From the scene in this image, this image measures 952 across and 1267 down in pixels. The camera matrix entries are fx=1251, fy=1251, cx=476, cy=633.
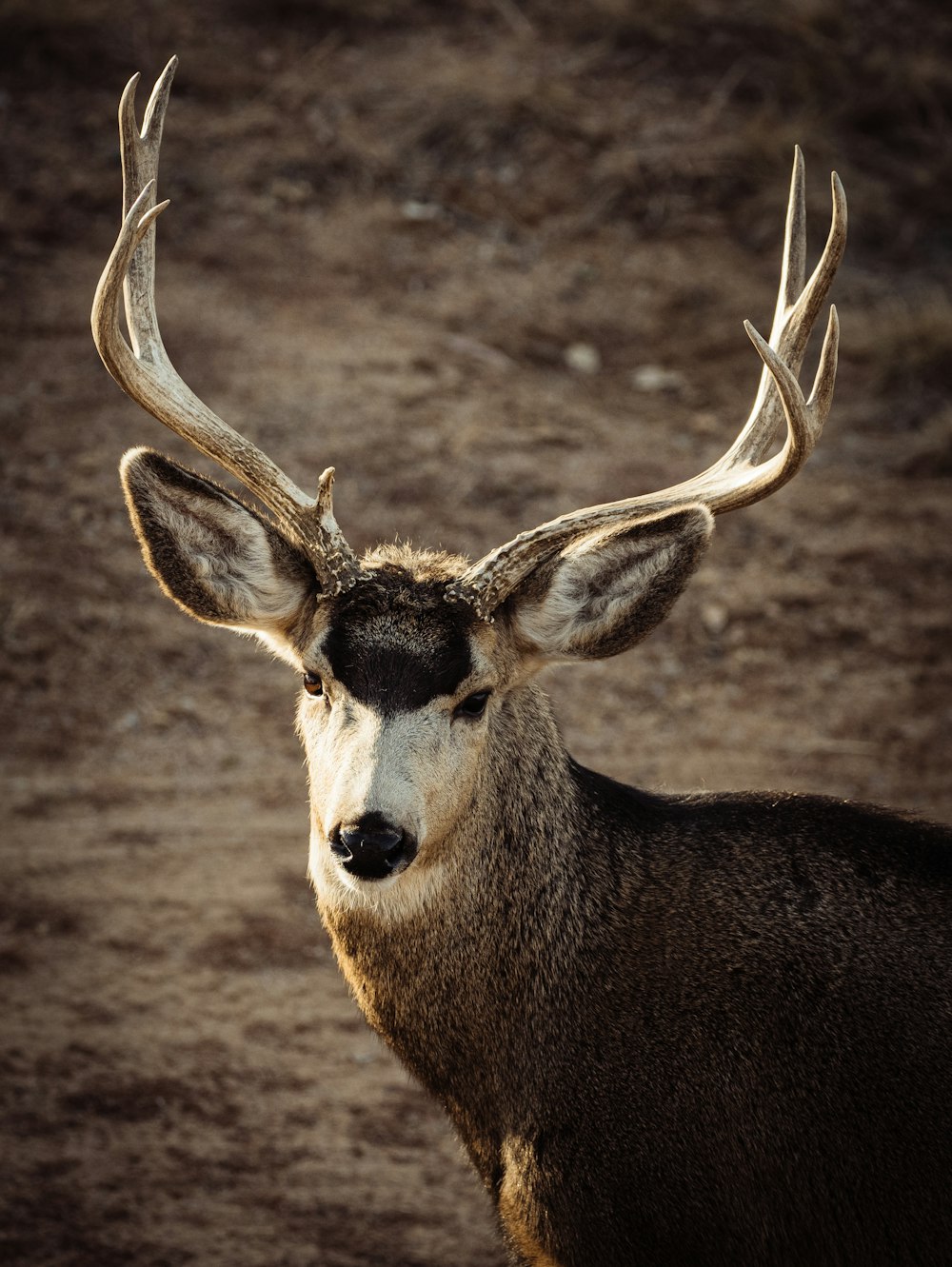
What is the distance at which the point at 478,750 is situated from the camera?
3875mm

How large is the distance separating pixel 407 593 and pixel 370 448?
18.6ft

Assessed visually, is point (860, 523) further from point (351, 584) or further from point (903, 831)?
point (351, 584)

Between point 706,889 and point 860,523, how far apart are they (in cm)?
601

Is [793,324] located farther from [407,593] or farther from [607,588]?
[407,593]

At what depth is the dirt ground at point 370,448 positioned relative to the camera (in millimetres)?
5375

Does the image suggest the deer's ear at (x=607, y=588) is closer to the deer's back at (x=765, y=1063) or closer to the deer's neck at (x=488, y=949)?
the deer's neck at (x=488, y=949)

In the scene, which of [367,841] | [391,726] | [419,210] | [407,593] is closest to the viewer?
[367,841]

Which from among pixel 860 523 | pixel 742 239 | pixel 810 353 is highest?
pixel 742 239

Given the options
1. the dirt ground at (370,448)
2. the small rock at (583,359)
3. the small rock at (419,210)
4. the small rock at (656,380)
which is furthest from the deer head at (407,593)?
the small rock at (419,210)

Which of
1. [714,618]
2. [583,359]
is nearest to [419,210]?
[583,359]

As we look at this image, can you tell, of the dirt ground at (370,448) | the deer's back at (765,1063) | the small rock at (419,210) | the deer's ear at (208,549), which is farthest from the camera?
the small rock at (419,210)

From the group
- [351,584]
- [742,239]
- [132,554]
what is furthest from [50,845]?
[742,239]

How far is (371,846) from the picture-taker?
336 centimetres

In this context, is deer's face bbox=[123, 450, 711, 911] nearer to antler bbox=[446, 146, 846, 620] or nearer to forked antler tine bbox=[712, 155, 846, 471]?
antler bbox=[446, 146, 846, 620]
